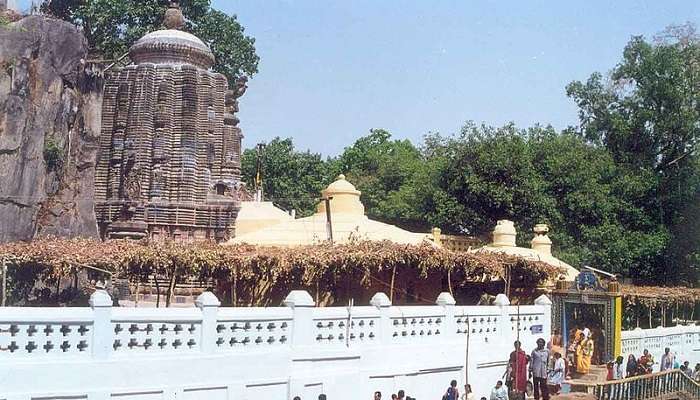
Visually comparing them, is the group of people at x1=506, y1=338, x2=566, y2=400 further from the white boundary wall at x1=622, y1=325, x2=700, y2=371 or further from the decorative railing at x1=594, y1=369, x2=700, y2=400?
the white boundary wall at x1=622, y1=325, x2=700, y2=371

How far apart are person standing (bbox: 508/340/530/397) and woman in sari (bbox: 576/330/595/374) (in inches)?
115

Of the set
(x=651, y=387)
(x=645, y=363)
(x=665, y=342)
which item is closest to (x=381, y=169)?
(x=665, y=342)

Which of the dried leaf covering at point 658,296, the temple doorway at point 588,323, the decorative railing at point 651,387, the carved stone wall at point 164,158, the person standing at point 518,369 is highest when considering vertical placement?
the carved stone wall at point 164,158

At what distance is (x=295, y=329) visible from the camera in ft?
42.3

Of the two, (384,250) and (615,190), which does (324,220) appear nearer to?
(384,250)

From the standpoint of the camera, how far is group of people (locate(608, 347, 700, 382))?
18.3m

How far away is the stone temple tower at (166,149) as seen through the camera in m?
30.6

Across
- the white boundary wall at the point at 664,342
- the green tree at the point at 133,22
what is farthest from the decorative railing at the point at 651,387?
the green tree at the point at 133,22

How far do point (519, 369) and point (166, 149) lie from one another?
62.4 ft

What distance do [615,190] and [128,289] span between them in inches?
926

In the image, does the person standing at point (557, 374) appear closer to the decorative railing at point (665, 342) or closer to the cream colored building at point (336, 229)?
the decorative railing at point (665, 342)

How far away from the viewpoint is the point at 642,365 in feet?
65.6

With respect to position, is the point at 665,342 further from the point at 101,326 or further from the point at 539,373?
the point at 101,326

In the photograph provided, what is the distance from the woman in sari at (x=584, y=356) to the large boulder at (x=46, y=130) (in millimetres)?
16789
